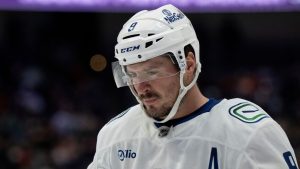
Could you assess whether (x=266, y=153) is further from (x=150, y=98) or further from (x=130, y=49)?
(x=130, y=49)

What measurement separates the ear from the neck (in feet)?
0.11

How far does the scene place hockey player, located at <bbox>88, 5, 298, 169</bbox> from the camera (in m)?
2.09

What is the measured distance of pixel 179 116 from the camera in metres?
2.24

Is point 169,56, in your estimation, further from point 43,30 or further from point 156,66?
point 43,30

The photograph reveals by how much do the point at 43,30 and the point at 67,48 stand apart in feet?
1.21

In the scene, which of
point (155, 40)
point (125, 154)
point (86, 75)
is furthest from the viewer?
point (86, 75)

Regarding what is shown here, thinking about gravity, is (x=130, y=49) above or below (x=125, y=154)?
above

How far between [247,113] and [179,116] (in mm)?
211

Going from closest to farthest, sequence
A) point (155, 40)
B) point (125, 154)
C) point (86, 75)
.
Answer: point (155, 40) < point (125, 154) < point (86, 75)

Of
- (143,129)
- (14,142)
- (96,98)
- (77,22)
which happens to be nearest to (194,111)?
(143,129)

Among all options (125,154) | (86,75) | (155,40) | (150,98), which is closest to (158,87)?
(150,98)

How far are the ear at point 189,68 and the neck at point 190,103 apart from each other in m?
0.03

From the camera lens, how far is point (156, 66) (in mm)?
2172

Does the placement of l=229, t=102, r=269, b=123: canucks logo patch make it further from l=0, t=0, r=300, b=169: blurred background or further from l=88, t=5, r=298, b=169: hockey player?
l=0, t=0, r=300, b=169: blurred background
